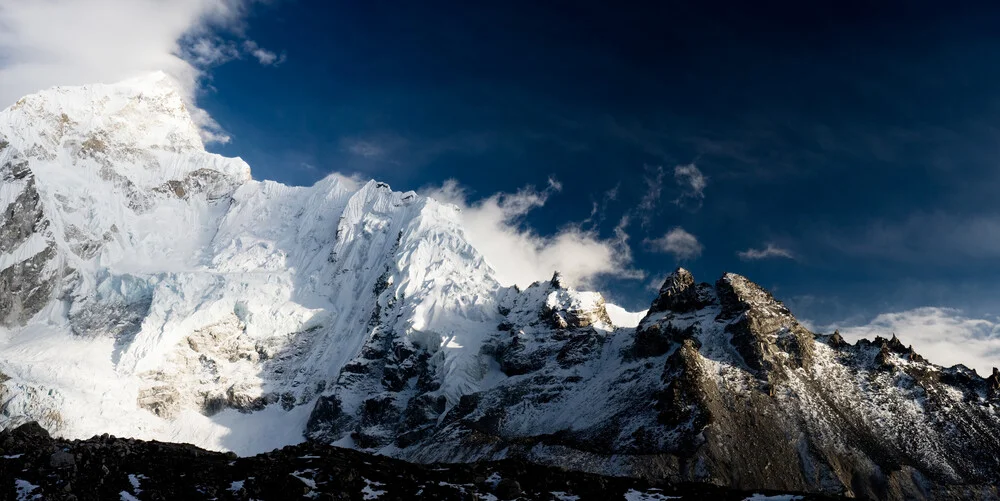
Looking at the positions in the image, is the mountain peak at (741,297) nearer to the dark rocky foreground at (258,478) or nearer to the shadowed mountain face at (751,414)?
the shadowed mountain face at (751,414)

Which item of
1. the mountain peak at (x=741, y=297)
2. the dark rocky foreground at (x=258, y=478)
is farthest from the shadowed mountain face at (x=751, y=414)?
the dark rocky foreground at (x=258, y=478)

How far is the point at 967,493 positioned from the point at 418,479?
11595 cm

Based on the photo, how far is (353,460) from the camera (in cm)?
4844

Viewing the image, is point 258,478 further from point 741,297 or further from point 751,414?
point 741,297

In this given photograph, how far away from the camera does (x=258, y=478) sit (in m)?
41.4

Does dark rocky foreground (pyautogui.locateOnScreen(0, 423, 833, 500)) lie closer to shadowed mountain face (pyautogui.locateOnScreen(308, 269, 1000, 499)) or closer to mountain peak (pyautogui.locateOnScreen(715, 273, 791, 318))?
shadowed mountain face (pyautogui.locateOnScreen(308, 269, 1000, 499))

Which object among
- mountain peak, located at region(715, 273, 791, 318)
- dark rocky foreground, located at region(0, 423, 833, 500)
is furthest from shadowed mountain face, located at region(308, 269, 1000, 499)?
dark rocky foreground, located at region(0, 423, 833, 500)

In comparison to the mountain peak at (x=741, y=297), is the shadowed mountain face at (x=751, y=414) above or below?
below

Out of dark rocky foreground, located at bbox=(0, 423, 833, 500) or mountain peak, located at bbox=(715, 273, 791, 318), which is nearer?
dark rocky foreground, located at bbox=(0, 423, 833, 500)

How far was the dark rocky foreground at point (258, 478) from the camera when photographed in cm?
3906

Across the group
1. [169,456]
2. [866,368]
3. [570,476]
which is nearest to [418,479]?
[570,476]

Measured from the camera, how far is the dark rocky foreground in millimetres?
39062

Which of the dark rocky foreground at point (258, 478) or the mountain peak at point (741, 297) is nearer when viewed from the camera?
the dark rocky foreground at point (258, 478)

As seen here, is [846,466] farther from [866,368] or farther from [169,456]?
[169,456]
